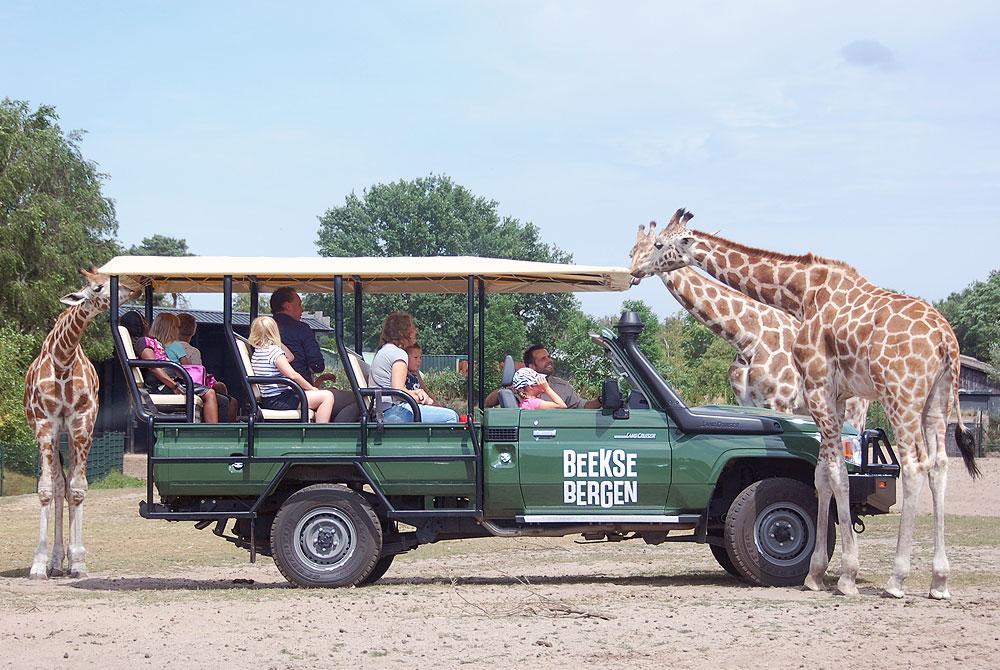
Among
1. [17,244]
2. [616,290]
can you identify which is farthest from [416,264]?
[17,244]

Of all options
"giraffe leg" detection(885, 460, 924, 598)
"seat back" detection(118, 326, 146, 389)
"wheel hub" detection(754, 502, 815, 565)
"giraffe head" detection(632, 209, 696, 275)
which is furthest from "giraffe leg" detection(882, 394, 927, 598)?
"seat back" detection(118, 326, 146, 389)

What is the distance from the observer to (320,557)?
405 inches

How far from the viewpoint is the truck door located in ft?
33.5

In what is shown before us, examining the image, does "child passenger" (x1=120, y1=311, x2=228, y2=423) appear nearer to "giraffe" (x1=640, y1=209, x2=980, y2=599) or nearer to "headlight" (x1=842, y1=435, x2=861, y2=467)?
"giraffe" (x1=640, y1=209, x2=980, y2=599)

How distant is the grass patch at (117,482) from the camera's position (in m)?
25.4

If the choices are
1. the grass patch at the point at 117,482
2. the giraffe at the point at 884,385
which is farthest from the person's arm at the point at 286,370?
the grass patch at the point at 117,482

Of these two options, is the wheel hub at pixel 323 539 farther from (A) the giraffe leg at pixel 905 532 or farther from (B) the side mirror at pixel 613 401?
(A) the giraffe leg at pixel 905 532

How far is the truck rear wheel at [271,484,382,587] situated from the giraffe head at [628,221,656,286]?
4404mm

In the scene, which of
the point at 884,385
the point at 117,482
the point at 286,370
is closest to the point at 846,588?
the point at 884,385

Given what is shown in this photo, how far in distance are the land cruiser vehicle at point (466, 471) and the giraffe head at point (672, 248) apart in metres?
2.68

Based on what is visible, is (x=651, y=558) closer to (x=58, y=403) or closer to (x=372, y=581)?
(x=372, y=581)

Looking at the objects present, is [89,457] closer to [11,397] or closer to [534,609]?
[11,397]

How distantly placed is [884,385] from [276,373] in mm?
4821

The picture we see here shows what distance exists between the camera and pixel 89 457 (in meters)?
26.4
